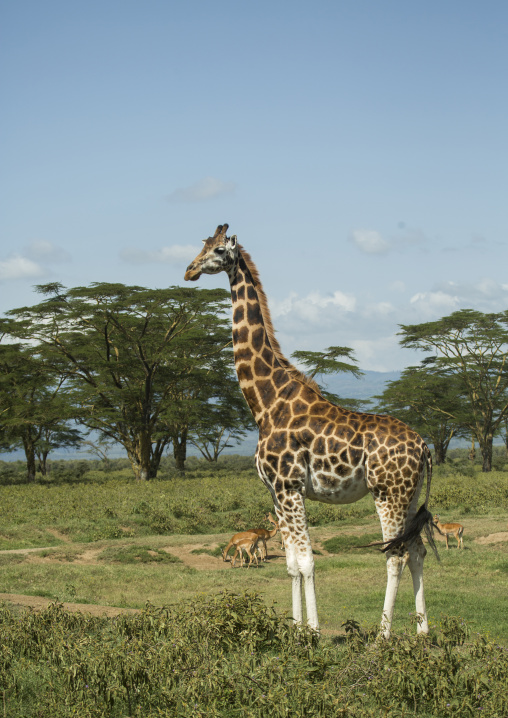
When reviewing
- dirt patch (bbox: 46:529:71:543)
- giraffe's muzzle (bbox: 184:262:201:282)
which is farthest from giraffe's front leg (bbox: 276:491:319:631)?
dirt patch (bbox: 46:529:71:543)

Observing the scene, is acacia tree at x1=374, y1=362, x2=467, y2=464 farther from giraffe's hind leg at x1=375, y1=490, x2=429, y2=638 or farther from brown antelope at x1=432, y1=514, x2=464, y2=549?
giraffe's hind leg at x1=375, y1=490, x2=429, y2=638

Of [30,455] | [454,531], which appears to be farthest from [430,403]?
[454,531]

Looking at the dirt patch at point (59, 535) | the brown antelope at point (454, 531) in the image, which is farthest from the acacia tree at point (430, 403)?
the dirt patch at point (59, 535)

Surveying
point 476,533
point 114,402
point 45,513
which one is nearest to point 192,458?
point 114,402

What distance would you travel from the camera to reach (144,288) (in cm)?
3123

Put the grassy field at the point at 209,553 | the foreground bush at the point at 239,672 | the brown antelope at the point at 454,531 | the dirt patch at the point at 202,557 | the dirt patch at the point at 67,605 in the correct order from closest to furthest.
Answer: the foreground bush at the point at 239,672, the dirt patch at the point at 67,605, the grassy field at the point at 209,553, the dirt patch at the point at 202,557, the brown antelope at the point at 454,531

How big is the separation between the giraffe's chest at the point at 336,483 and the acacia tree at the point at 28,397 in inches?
925

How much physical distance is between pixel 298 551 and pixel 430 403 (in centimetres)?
3383

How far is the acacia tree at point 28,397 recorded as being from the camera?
29.4m

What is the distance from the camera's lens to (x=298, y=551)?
6797 millimetres

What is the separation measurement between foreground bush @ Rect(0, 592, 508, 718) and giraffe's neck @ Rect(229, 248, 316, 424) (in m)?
2.18

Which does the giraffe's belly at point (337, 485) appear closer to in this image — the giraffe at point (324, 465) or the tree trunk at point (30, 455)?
the giraffe at point (324, 465)

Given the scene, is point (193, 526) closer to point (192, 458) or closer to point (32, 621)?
point (32, 621)

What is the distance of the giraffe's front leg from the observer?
671cm
